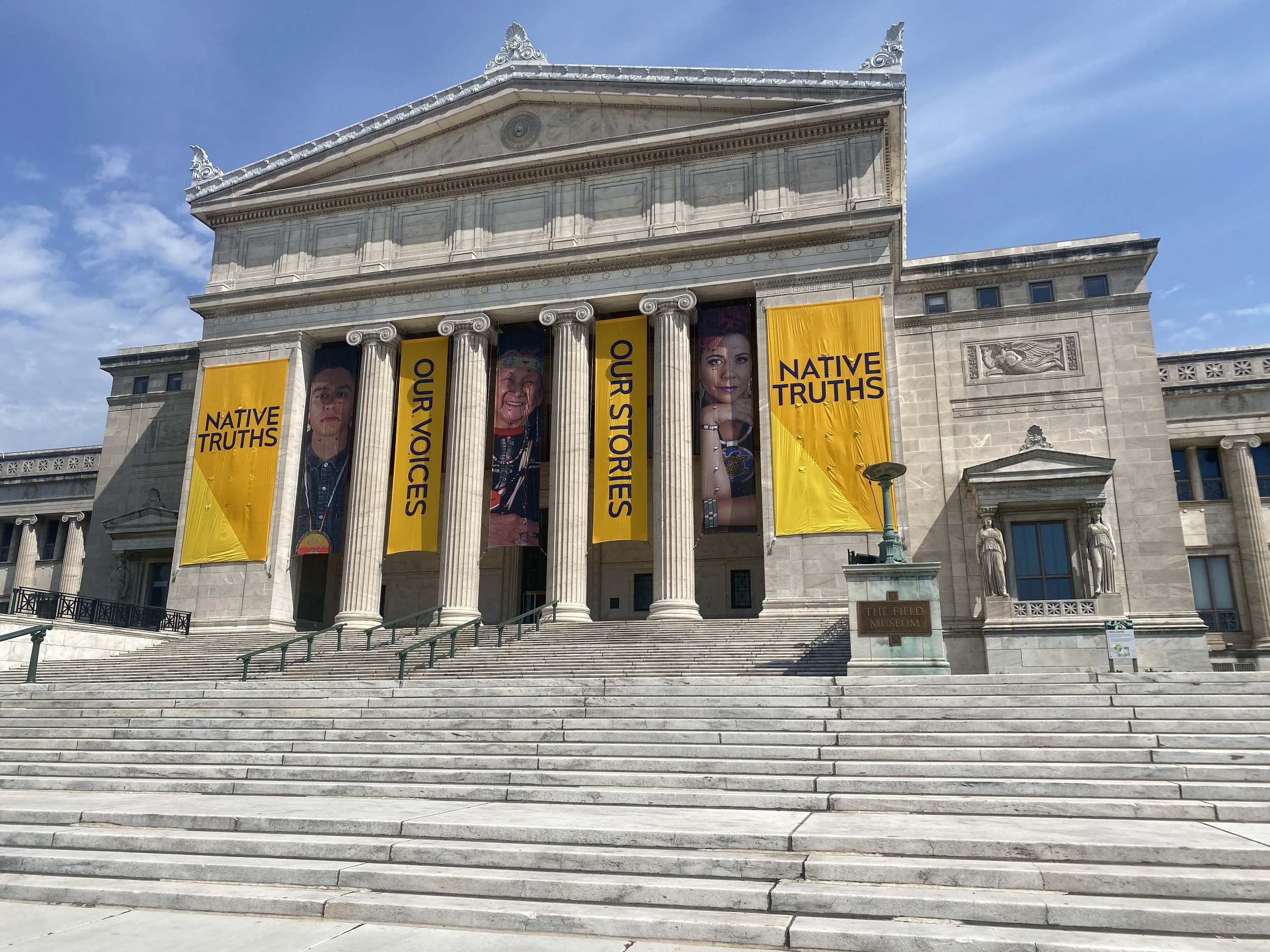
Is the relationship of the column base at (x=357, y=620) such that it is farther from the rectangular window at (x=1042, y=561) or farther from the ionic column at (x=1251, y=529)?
the ionic column at (x=1251, y=529)

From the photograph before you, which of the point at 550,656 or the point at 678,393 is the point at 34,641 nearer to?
the point at 550,656

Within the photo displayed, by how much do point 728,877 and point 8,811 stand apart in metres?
9.15

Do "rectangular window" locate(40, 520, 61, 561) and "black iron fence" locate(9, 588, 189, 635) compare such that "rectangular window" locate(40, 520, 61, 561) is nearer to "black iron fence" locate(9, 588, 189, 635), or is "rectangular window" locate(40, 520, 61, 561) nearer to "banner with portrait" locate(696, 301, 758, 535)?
"black iron fence" locate(9, 588, 189, 635)

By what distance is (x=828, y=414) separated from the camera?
1095 inches

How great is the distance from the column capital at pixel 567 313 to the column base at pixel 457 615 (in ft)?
32.8

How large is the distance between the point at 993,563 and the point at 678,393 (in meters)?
10.8

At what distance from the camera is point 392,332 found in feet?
108

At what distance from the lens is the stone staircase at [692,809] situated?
7.12m

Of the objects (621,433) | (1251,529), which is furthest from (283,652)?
(1251,529)

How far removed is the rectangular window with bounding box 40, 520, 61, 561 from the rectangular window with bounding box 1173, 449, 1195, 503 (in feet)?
157

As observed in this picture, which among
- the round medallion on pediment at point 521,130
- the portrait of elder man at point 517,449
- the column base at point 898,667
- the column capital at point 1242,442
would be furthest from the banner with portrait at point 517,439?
the column capital at point 1242,442

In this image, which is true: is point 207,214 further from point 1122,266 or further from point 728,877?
point 728,877

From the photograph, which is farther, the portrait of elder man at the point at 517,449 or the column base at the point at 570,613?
the portrait of elder man at the point at 517,449

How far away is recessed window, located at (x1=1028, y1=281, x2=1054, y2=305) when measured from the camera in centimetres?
3078
